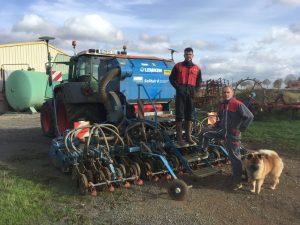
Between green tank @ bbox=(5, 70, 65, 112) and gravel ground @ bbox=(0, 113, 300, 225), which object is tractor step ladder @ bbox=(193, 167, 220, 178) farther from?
green tank @ bbox=(5, 70, 65, 112)

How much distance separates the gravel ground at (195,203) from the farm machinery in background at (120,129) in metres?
0.19

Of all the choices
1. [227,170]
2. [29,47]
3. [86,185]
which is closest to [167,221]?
[86,185]

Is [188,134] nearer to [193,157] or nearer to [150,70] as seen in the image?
[193,157]

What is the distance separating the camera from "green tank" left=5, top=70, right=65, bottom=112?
1977cm

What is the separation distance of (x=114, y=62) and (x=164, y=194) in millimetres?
3222

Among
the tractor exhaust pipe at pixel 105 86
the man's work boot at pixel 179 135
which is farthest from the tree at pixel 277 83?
the man's work boot at pixel 179 135

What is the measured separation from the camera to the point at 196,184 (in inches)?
249

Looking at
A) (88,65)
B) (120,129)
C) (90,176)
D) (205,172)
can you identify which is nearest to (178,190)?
(205,172)

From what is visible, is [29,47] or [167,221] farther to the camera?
[29,47]

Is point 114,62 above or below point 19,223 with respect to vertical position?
above

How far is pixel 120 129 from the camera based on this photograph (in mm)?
7539

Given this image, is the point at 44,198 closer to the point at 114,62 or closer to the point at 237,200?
the point at 237,200

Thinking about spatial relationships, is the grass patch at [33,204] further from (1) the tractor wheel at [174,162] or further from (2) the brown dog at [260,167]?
(2) the brown dog at [260,167]

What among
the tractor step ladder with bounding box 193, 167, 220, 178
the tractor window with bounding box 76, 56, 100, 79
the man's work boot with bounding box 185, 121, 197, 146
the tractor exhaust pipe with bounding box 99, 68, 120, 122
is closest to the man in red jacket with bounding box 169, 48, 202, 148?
the man's work boot with bounding box 185, 121, 197, 146
